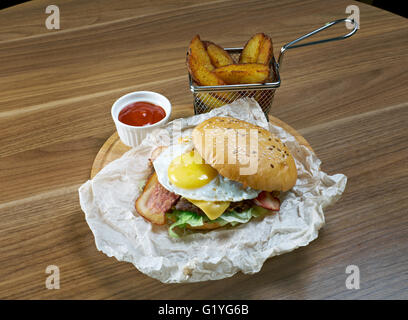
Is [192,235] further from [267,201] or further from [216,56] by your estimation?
[216,56]

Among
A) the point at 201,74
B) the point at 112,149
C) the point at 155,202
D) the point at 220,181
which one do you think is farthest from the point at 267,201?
the point at 112,149

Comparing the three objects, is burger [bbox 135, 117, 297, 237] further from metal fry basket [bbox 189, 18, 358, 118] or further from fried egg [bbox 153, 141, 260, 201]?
metal fry basket [bbox 189, 18, 358, 118]

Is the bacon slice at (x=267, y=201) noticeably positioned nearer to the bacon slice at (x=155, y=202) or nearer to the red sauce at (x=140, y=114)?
the bacon slice at (x=155, y=202)

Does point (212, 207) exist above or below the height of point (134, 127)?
below

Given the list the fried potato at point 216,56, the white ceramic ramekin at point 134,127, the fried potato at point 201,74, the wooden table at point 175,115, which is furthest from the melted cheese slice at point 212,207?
the fried potato at point 216,56

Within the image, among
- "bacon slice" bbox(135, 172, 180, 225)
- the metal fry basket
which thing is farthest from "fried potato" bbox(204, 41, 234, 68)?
"bacon slice" bbox(135, 172, 180, 225)

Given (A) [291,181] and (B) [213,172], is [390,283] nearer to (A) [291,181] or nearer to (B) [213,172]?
(A) [291,181]
